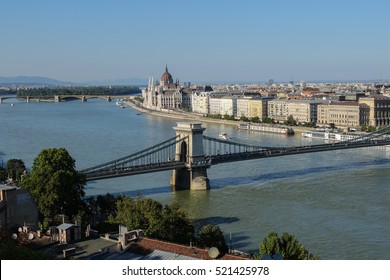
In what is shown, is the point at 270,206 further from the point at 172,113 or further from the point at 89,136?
the point at 172,113

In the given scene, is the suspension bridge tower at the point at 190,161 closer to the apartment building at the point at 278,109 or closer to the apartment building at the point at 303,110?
the apartment building at the point at 303,110

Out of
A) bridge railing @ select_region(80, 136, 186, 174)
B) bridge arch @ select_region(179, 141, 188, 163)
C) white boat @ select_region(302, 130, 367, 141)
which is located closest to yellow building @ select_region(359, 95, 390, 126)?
white boat @ select_region(302, 130, 367, 141)

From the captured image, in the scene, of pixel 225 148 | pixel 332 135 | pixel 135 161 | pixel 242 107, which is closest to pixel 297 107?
pixel 242 107

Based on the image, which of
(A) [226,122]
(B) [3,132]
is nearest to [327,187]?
(B) [3,132]

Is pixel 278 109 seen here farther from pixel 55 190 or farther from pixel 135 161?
pixel 55 190

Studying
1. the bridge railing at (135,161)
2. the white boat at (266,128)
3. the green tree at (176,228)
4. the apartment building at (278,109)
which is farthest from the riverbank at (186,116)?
the green tree at (176,228)
